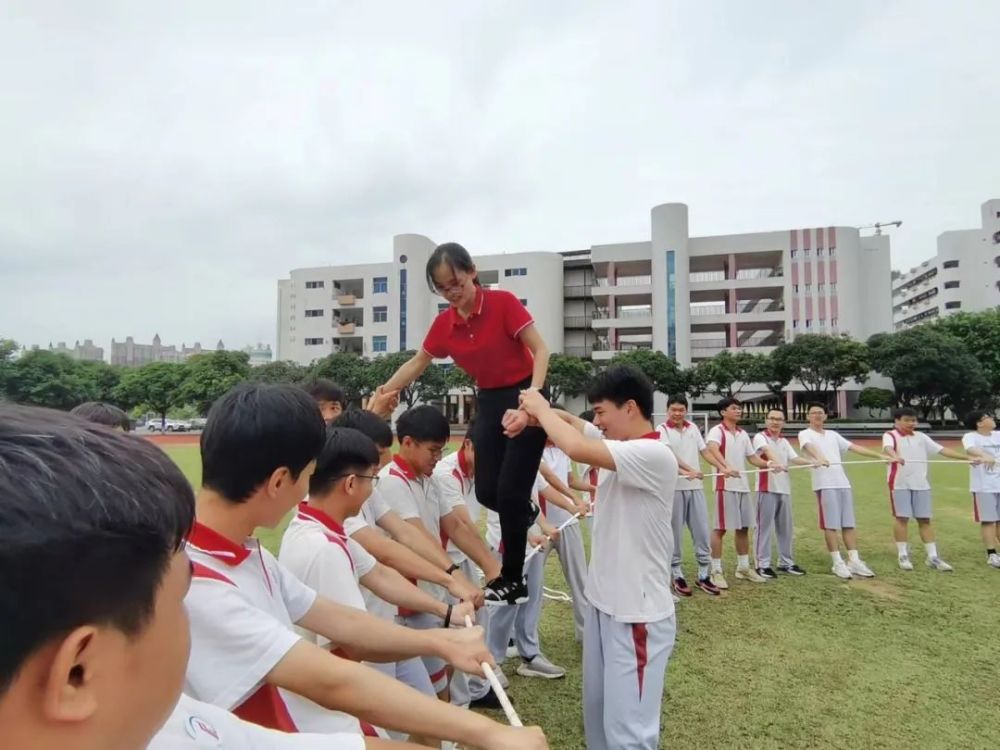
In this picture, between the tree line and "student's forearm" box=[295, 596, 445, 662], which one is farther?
the tree line

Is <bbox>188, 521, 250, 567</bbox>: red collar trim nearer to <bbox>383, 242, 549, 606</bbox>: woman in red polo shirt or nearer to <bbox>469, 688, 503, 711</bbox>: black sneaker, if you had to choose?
<bbox>383, 242, 549, 606</bbox>: woman in red polo shirt

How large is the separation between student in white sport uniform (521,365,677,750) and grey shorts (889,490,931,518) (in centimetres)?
599

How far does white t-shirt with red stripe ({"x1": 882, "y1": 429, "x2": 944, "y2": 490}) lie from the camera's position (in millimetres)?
7223

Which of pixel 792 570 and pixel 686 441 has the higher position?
pixel 686 441

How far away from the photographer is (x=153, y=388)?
44.6 meters

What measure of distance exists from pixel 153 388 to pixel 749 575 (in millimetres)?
47819

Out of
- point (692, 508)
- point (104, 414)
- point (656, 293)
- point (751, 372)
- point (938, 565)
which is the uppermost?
point (656, 293)

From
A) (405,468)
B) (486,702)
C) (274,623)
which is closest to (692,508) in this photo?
(486,702)

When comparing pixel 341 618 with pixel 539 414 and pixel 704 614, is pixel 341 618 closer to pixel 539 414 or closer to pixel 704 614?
pixel 539 414

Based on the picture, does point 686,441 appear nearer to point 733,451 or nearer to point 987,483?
point 733,451

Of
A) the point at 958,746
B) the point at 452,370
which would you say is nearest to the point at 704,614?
the point at 958,746

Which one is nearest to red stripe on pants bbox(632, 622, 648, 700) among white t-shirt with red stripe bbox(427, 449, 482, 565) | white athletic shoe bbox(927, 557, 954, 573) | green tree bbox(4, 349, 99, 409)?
white t-shirt with red stripe bbox(427, 449, 482, 565)

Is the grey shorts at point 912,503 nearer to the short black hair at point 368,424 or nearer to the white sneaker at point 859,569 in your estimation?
the white sneaker at point 859,569

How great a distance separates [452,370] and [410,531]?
34.4 meters
